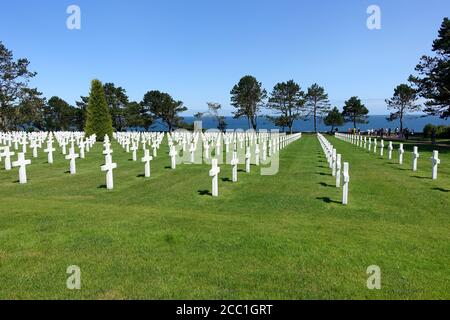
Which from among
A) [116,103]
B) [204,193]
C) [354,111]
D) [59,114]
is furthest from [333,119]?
[204,193]

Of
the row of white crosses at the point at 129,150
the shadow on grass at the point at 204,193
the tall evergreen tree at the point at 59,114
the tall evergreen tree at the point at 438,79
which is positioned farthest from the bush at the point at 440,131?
the tall evergreen tree at the point at 59,114

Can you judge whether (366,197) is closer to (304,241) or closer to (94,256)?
(304,241)

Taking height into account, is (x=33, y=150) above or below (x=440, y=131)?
below

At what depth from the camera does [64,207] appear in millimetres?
8188

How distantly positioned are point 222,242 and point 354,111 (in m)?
82.1

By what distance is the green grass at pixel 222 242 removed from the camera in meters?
4.50

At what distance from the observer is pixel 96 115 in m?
35.1

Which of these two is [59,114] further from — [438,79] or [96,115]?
[438,79]

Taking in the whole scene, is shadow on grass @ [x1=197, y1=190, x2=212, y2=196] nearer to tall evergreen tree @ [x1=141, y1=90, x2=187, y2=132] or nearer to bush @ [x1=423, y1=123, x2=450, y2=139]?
bush @ [x1=423, y1=123, x2=450, y2=139]

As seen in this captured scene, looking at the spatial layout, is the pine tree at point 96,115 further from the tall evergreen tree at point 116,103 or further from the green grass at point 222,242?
the tall evergreen tree at point 116,103

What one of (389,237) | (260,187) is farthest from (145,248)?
(260,187)

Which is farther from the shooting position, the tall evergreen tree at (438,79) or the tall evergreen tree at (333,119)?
the tall evergreen tree at (333,119)

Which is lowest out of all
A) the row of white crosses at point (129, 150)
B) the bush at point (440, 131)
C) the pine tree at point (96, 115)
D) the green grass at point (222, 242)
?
the green grass at point (222, 242)

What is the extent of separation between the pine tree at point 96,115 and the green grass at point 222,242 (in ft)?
81.3
